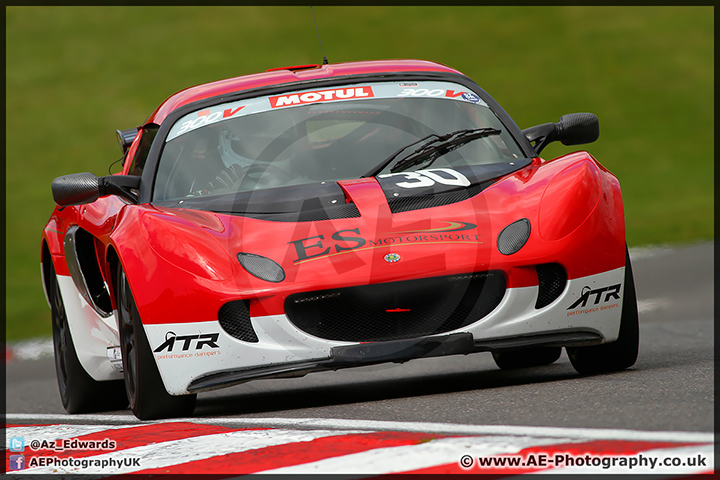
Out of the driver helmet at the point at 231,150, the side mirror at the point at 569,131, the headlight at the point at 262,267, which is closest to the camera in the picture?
the headlight at the point at 262,267

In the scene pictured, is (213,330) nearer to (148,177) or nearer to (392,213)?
(392,213)

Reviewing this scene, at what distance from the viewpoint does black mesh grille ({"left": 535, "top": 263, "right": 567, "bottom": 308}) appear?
4402 mm

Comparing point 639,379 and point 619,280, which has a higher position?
point 619,280

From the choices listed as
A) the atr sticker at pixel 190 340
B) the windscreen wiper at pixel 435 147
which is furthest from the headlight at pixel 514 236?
the atr sticker at pixel 190 340

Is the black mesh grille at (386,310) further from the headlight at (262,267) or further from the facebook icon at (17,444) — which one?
the facebook icon at (17,444)

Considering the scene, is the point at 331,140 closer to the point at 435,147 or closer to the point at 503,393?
the point at 435,147

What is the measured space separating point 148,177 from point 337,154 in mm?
918

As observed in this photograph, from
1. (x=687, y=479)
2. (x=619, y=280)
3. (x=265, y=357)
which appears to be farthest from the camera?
(x=619, y=280)

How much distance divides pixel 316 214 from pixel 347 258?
1.07 feet

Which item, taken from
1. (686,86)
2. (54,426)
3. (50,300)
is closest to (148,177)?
(54,426)

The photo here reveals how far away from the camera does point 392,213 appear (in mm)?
4445

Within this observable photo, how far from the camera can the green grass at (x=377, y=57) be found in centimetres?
2647

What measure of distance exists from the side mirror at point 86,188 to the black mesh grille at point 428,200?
1.39 meters

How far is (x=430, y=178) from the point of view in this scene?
188 inches
